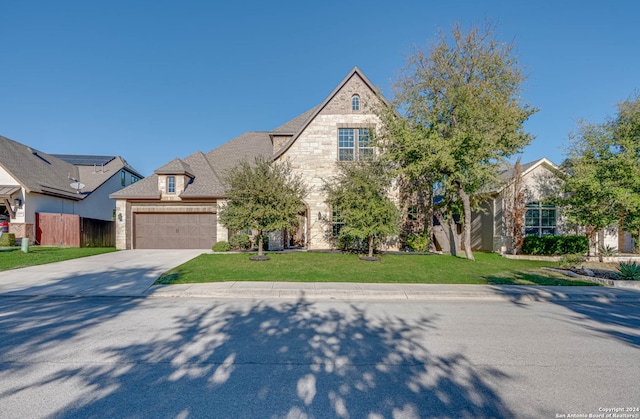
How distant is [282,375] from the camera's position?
3.89 metres

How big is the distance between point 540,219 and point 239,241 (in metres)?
18.5

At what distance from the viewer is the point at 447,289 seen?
907cm

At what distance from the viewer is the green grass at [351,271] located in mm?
10125

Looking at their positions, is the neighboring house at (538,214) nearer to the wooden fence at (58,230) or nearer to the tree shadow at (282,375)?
the tree shadow at (282,375)

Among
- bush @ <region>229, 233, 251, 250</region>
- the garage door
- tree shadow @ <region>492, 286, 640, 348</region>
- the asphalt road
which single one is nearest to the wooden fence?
the garage door

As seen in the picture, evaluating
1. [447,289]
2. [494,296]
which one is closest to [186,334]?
[447,289]

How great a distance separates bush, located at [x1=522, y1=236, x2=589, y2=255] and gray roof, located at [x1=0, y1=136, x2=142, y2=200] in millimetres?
31232

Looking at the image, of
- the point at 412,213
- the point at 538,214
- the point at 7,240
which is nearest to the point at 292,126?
the point at 412,213

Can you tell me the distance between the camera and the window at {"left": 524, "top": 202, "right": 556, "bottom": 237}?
19.0 metres

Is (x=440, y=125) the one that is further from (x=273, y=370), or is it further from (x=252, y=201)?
(x=273, y=370)

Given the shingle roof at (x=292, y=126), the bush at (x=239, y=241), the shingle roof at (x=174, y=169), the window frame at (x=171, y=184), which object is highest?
the shingle roof at (x=292, y=126)

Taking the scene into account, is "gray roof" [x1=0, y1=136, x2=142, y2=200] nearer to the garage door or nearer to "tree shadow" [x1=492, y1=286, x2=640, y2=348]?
the garage door

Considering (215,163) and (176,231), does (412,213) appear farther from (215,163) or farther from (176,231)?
(176,231)

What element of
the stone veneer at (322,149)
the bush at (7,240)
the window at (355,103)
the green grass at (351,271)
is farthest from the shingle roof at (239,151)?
the bush at (7,240)
